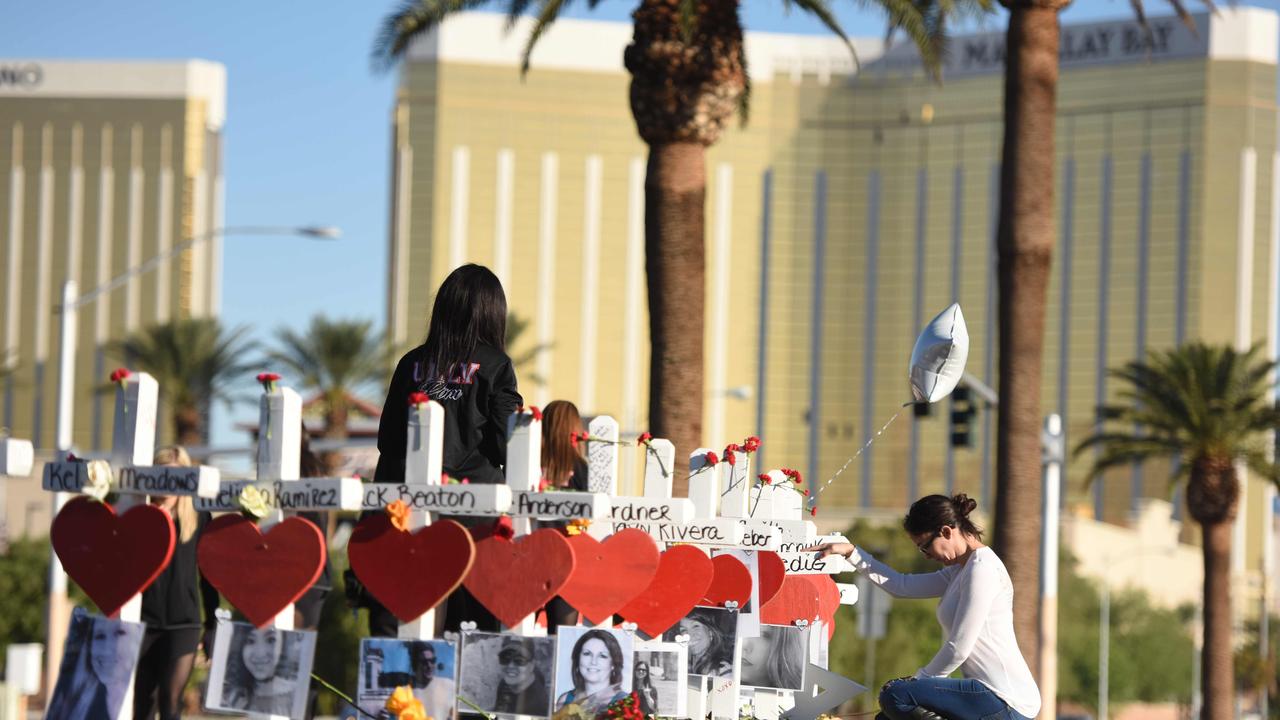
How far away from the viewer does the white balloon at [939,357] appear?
753 cm

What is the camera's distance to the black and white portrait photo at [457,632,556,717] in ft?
19.1

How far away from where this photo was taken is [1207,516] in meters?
35.3

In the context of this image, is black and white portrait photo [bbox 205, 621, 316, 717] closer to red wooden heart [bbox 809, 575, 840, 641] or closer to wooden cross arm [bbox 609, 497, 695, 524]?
wooden cross arm [bbox 609, 497, 695, 524]

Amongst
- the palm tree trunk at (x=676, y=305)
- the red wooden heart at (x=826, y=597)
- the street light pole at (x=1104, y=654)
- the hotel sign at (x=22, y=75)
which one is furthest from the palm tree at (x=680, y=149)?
the hotel sign at (x=22, y=75)

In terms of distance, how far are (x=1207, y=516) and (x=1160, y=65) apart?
76.9 metres

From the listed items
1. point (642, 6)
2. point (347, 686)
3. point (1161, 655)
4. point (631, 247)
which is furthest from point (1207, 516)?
point (631, 247)

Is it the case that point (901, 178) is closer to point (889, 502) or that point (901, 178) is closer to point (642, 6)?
point (889, 502)

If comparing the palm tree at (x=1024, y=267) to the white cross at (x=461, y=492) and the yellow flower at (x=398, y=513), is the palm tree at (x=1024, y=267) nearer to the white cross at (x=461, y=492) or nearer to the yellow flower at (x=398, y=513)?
the white cross at (x=461, y=492)

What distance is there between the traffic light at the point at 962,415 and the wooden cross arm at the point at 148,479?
19.6m

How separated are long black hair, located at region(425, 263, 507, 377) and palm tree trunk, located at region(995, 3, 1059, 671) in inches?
428

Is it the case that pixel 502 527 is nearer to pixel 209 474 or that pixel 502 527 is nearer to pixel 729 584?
pixel 209 474

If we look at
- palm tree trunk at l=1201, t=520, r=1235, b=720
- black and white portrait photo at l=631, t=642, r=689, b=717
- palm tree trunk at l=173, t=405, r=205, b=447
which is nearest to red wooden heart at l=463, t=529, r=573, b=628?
black and white portrait photo at l=631, t=642, r=689, b=717

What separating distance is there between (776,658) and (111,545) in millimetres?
2654

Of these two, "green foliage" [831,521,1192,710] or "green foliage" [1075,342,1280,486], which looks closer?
"green foliage" [1075,342,1280,486]
